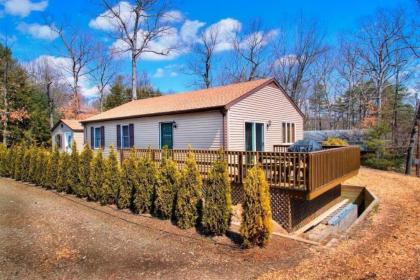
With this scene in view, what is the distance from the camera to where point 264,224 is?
467 cm

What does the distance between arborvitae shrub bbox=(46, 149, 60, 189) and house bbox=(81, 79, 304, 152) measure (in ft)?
14.1

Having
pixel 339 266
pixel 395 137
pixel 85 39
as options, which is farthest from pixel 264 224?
pixel 85 39

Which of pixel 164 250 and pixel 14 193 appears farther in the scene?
pixel 14 193

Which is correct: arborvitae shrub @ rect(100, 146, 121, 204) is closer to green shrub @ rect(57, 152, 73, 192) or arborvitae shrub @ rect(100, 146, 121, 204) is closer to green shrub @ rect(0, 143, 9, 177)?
green shrub @ rect(57, 152, 73, 192)

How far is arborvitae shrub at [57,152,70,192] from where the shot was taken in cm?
895

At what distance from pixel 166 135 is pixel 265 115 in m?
4.38

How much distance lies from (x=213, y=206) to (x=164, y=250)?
1.17 meters

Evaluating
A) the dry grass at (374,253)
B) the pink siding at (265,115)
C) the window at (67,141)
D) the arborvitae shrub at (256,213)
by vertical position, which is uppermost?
the pink siding at (265,115)

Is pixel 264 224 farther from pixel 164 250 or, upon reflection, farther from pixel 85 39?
pixel 85 39

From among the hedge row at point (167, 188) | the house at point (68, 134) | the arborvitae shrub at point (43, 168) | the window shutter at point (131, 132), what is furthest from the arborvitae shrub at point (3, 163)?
the house at point (68, 134)

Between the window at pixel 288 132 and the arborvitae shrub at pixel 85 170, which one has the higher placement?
the window at pixel 288 132

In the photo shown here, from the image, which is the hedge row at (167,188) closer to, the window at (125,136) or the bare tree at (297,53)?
the window at (125,136)

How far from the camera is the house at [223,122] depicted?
417 inches

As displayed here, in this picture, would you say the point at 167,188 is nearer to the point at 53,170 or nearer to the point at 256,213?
the point at 256,213
